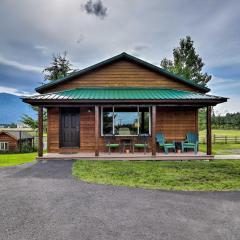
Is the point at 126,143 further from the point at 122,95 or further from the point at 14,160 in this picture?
the point at 14,160

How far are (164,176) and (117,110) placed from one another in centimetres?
576

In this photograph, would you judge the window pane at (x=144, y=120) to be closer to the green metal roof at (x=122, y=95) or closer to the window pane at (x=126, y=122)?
the window pane at (x=126, y=122)

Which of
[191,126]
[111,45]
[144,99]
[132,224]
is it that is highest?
[111,45]

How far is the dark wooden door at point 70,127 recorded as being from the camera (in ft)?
41.5

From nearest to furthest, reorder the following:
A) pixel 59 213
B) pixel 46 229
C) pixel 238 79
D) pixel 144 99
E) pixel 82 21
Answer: pixel 46 229
pixel 59 213
pixel 144 99
pixel 82 21
pixel 238 79

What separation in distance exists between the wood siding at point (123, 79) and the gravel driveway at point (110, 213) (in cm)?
764

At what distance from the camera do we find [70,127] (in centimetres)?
1270

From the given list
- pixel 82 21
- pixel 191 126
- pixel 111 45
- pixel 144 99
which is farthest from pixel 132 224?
pixel 111 45

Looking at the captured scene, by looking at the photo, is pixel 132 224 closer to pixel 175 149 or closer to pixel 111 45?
pixel 175 149

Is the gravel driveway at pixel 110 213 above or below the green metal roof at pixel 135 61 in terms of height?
below

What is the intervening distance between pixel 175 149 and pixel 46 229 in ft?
31.2

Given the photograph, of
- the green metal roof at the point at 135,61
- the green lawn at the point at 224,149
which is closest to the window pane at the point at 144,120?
the green metal roof at the point at 135,61

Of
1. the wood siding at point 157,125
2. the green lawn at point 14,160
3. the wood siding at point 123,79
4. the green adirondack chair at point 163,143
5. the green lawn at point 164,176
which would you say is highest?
the wood siding at point 123,79

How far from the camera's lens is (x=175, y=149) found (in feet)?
40.6
